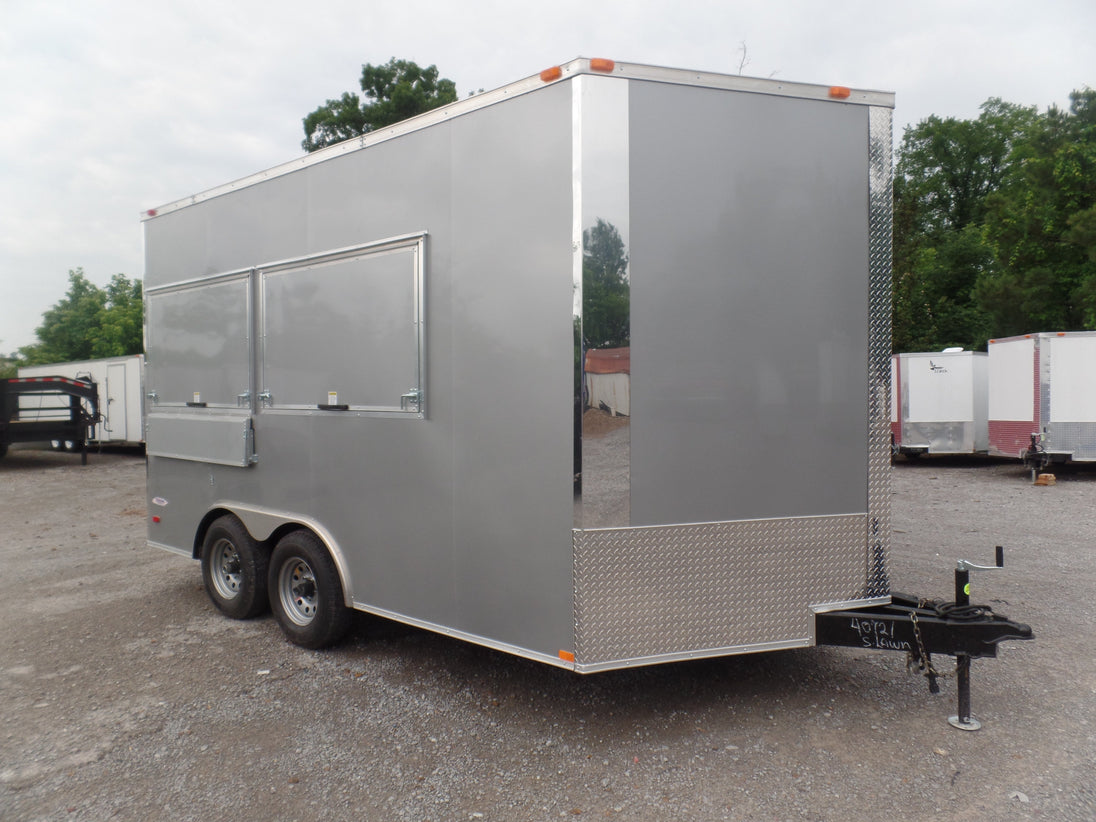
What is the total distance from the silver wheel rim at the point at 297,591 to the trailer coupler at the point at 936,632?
3.06 m

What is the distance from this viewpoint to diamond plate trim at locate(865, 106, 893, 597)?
3.65 metres

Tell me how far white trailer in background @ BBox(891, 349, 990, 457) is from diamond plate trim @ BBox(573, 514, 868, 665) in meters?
13.4

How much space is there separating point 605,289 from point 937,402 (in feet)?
48.7

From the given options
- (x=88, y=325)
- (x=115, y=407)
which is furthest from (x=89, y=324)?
(x=115, y=407)

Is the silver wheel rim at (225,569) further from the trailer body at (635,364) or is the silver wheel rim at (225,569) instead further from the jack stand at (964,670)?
the jack stand at (964,670)

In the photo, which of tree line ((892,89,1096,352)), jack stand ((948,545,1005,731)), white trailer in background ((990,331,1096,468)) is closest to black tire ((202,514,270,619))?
jack stand ((948,545,1005,731))

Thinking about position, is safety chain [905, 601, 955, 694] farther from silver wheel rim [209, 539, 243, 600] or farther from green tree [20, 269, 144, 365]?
green tree [20, 269, 144, 365]

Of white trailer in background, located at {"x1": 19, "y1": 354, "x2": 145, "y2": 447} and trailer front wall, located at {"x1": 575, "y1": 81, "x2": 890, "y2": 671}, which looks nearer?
trailer front wall, located at {"x1": 575, "y1": 81, "x2": 890, "y2": 671}

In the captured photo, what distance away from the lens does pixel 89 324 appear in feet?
178

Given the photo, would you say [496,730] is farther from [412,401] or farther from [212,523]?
[212,523]

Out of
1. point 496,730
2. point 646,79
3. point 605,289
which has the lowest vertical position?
point 496,730

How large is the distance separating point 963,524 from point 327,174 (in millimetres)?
8588

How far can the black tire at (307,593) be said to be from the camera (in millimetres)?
4492

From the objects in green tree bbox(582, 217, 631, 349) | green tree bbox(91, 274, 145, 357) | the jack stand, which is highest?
green tree bbox(91, 274, 145, 357)
